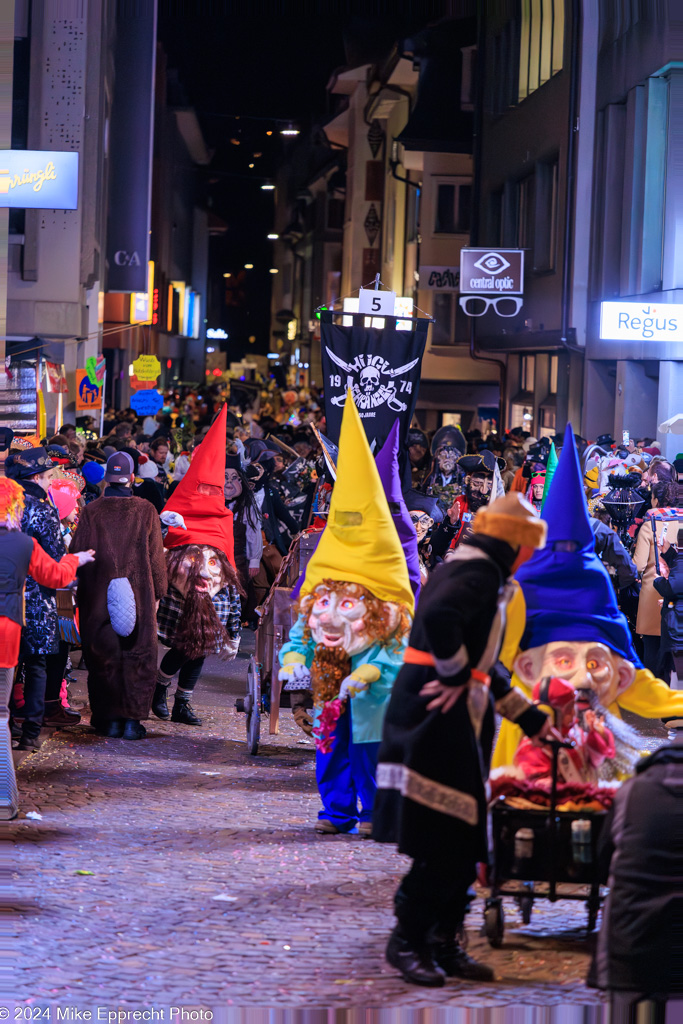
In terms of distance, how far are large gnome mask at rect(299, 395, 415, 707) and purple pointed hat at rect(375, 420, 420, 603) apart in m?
0.88

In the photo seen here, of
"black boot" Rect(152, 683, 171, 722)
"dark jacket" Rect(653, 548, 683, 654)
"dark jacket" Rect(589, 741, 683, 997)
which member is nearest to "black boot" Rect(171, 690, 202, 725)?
"black boot" Rect(152, 683, 171, 722)

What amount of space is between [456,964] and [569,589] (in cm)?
173

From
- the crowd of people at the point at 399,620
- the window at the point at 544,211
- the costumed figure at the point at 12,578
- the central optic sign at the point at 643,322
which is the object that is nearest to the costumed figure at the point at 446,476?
the crowd of people at the point at 399,620

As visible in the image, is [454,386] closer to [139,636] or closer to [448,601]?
[139,636]

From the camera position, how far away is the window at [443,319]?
35.5 m

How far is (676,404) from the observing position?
2122cm

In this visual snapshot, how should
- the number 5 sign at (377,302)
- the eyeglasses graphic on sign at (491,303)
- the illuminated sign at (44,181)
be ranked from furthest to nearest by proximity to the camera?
the eyeglasses graphic on sign at (491,303)
the illuminated sign at (44,181)
the number 5 sign at (377,302)

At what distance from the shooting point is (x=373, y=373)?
1167 cm

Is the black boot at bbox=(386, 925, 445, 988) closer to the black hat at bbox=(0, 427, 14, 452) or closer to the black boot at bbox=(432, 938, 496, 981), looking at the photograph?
the black boot at bbox=(432, 938, 496, 981)

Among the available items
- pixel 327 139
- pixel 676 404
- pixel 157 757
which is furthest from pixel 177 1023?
pixel 327 139

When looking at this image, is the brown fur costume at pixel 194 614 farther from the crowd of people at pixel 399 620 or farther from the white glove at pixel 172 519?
the white glove at pixel 172 519

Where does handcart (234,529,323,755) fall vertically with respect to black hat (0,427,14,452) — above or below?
below

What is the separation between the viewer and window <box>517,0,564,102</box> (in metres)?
26.9

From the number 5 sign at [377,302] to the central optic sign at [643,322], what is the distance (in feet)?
13.3
